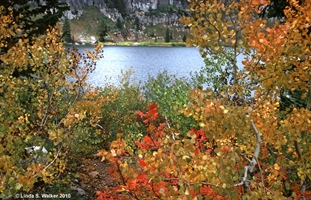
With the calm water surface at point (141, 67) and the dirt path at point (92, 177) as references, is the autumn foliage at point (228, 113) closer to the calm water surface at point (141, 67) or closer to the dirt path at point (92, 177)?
the dirt path at point (92, 177)

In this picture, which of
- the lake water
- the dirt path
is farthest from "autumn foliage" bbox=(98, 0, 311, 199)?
the lake water

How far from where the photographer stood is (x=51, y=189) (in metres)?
6.53

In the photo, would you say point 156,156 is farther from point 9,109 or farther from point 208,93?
point 9,109

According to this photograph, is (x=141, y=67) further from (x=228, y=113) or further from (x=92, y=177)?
(x=228, y=113)

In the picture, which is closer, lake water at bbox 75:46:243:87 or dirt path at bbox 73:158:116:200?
dirt path at bbox 73:158:116:200

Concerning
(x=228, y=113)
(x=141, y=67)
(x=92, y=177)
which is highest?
(x=228, y=113)

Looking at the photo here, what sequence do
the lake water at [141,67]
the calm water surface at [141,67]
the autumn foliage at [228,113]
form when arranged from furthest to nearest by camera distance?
Result: the calm water surface at [141,67] → the lake water at [141,67] → the autumn foliage at [228,113]

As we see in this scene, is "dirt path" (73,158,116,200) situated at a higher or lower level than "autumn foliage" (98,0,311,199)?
lower

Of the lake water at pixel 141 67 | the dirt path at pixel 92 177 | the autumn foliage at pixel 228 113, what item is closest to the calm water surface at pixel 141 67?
the lake water at pixel 141 67

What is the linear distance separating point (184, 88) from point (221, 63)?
180cm

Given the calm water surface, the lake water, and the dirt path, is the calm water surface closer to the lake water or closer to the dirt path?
the lake water

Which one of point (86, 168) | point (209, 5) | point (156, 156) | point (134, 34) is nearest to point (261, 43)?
point (209, 5)

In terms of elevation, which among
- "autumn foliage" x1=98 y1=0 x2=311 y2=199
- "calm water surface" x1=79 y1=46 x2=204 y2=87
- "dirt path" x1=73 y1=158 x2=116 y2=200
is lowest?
"calm water surface" x1=79 y1=46 x2=204 y2=87

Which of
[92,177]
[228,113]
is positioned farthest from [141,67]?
[228,113]
